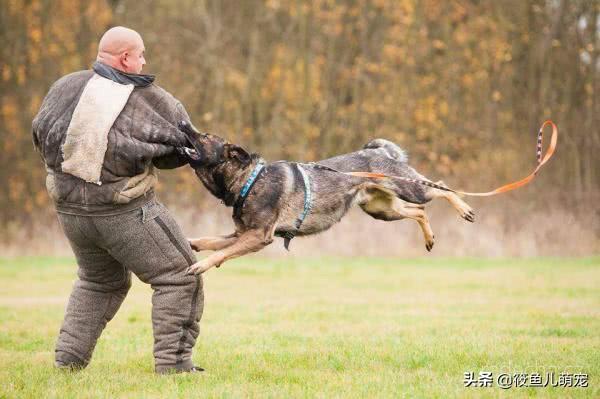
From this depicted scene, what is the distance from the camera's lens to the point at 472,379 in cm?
537

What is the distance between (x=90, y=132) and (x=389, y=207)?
2740 millimetres

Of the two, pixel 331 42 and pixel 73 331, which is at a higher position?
pixel 331 42

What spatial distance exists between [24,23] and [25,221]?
12.8ft

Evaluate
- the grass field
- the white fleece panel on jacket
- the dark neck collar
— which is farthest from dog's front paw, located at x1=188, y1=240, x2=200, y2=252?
the dark neck collar

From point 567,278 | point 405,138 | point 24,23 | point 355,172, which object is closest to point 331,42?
point 405,138

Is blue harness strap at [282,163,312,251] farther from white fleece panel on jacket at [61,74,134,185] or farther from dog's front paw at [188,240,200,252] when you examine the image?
white fleece panel on jacket at [61,74,134,185]

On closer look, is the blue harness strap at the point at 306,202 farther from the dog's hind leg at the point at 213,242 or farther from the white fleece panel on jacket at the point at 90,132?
the white fleece panel on jacket at the point at 90,132

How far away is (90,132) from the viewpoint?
5.01m

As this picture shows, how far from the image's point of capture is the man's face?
5.21 m

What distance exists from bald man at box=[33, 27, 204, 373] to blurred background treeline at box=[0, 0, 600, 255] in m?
11.3

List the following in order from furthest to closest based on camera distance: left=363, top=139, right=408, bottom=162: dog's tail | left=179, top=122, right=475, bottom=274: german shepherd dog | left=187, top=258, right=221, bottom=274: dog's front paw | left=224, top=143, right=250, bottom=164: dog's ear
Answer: left=363, top=139, right=408, bottom=162: dog's tail
left=224, top=143, right=250, bottom=164: dog's ear
left=179, top=122, right=475, bottom=274: german shepherd dog
left=187, top=258, right=221, bottom=274: dog's front paw

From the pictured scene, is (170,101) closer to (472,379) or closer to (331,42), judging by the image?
(472,379)

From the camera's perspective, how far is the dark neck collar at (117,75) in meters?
5.16

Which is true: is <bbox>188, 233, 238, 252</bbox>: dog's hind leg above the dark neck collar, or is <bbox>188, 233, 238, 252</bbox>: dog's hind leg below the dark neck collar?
below
